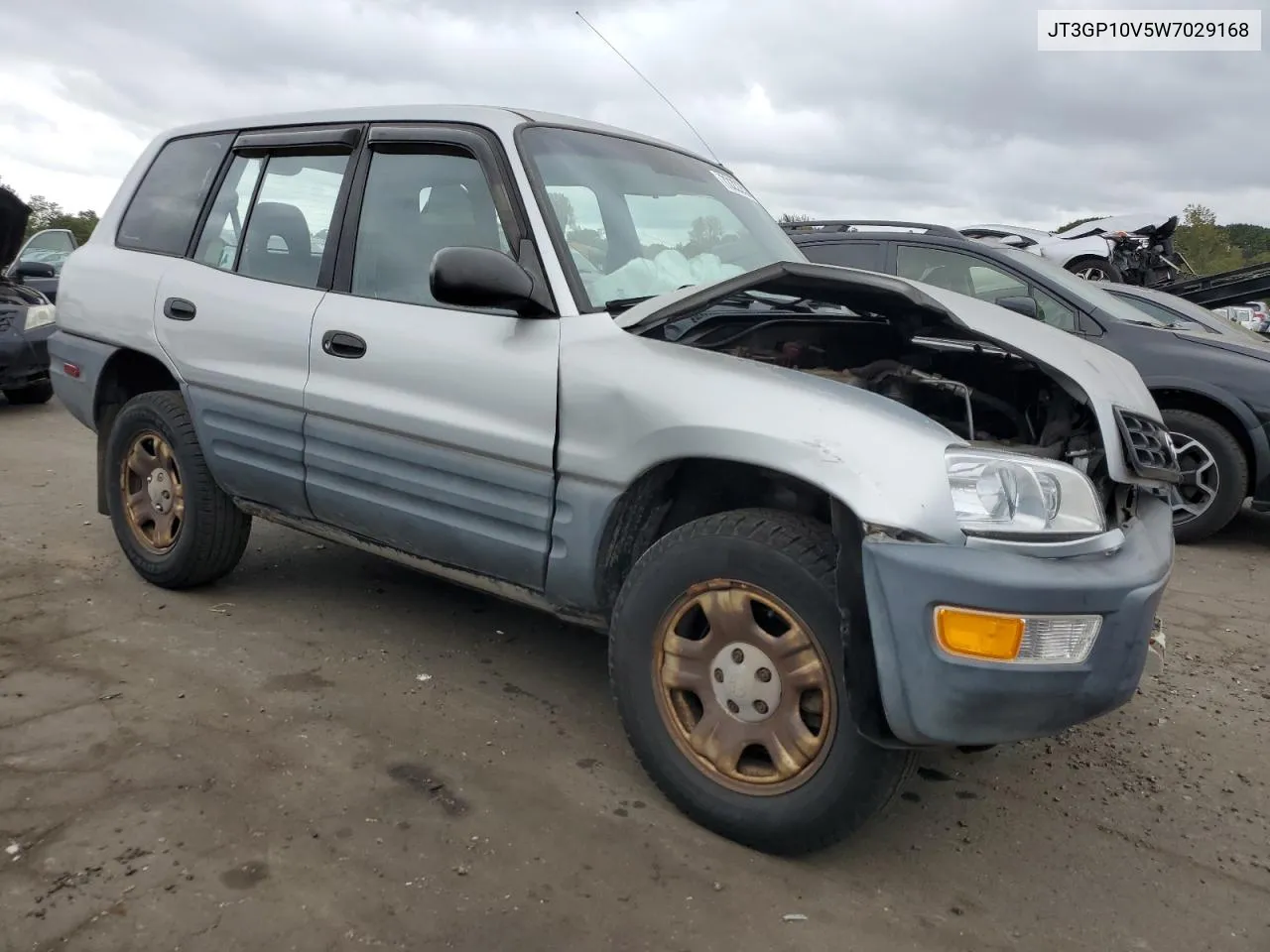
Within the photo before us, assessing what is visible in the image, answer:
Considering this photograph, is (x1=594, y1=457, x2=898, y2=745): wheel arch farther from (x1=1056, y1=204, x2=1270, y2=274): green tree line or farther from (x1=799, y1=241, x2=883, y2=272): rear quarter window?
(x1=1056, y1=204, x2=1270, y2=274): green tree line

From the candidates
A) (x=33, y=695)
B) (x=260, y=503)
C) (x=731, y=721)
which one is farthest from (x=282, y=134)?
(x=731, y=721)

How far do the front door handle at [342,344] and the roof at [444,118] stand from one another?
0.76m

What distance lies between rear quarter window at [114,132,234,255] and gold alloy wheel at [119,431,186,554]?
798 millimetres

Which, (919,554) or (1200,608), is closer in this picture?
(919,554)

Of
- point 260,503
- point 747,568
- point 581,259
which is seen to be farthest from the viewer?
point 260,503

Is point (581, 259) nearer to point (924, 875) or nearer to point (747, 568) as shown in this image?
point (747, 568)

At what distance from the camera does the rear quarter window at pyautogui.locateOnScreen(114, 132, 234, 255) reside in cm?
405

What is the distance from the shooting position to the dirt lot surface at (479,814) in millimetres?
2277

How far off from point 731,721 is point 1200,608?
10.3ft

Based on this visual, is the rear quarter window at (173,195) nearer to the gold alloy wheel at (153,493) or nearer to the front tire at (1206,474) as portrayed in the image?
the gold alloy wheel at (153,493)

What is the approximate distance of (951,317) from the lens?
270cm

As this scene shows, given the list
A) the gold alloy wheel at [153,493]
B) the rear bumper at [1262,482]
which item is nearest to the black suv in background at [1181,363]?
the rear bumper at [1262,482]

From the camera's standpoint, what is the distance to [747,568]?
247cm

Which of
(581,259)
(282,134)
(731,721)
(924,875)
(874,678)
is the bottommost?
(924,875)
